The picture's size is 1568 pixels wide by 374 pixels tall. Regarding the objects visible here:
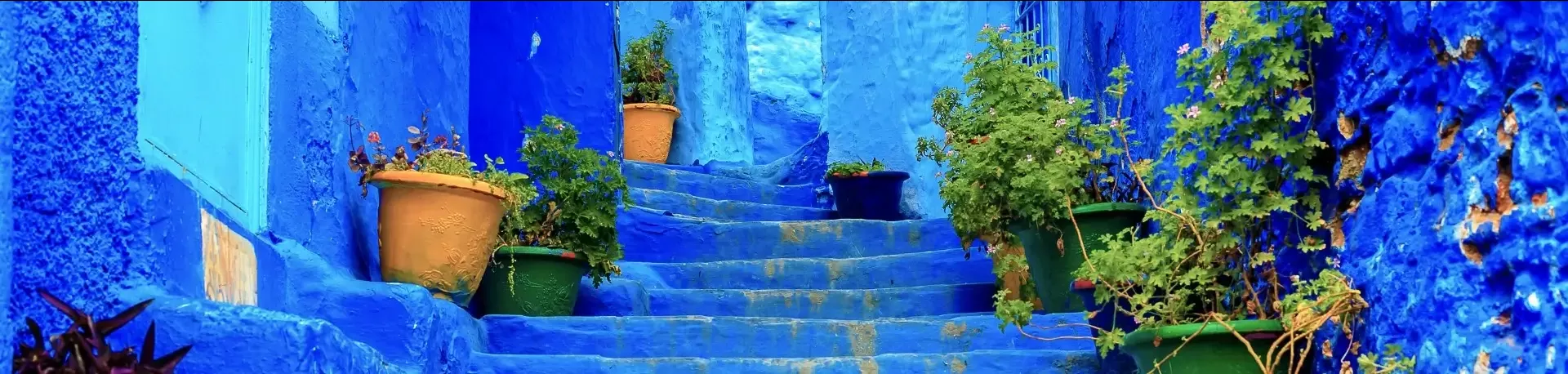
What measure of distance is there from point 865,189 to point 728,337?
2.61m

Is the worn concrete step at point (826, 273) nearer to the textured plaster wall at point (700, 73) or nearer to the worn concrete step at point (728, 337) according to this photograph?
the worn concrete step at point (728, 337)

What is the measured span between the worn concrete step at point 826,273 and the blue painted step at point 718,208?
953 millimetres

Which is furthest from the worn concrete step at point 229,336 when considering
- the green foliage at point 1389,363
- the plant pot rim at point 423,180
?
the green foliage at point 1389,363

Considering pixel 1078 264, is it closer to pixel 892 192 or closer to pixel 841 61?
pixel 892 192

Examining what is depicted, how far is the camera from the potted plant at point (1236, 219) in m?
3.72

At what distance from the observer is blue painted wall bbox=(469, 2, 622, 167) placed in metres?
6.62

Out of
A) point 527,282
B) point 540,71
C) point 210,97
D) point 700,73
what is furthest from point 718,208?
point 210,97

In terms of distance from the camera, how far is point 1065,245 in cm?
515

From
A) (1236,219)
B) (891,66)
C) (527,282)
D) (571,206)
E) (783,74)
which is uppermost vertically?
(783,74)

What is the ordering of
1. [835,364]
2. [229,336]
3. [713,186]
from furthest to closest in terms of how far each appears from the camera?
[713,186] < [835,364] < [229,336]

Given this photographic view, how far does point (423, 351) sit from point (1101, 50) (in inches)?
118

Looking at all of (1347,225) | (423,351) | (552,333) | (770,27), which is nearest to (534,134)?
(552,333)

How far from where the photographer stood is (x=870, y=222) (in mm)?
6852

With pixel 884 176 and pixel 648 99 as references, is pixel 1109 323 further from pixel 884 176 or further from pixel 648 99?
pixel 648 99
